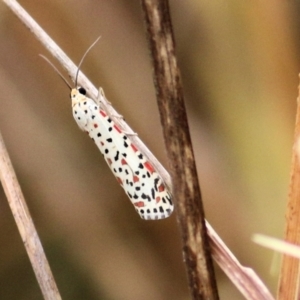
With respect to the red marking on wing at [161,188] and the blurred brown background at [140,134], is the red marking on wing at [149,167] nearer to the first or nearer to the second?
the red marking on wing at [161,188]

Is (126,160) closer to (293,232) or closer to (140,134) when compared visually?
(140,134)

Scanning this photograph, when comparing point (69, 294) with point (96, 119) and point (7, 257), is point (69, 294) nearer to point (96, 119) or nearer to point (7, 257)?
point (7, 257)

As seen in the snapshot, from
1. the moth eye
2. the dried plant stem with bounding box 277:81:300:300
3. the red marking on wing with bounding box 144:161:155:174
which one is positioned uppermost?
the moth eye

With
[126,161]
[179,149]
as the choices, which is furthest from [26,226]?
[179,149]

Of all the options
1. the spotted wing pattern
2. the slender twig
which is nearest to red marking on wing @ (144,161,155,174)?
the spotted wing pattern

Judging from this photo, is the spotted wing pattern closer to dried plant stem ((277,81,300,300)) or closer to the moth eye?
the moth eye

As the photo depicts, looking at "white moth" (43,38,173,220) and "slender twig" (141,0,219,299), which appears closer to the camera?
"slender twig" (141,0,219,299)
